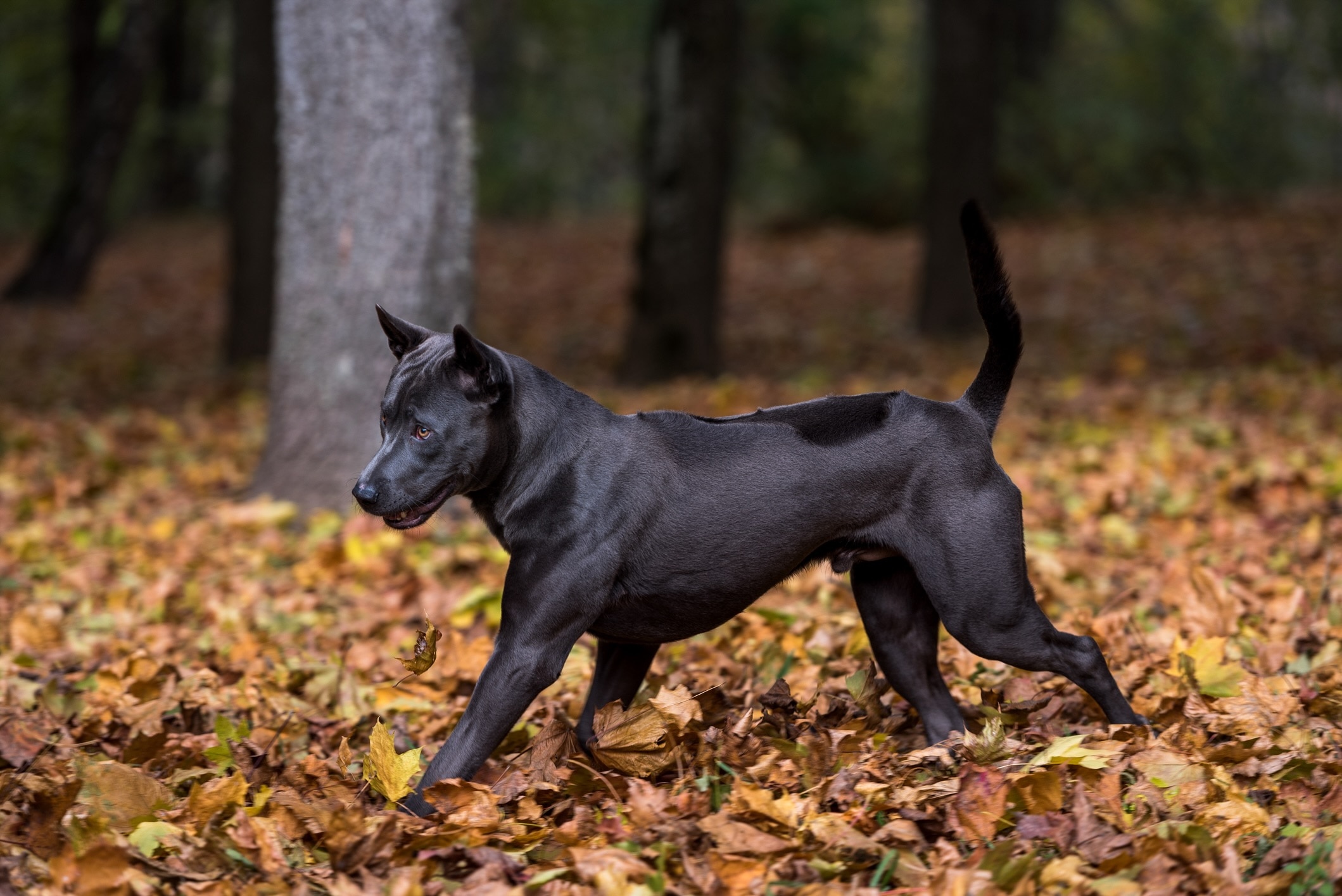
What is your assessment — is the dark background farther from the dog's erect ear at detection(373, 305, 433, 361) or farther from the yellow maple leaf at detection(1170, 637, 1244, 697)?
the dog's erect ear at detection(373, 305, 433, 361)

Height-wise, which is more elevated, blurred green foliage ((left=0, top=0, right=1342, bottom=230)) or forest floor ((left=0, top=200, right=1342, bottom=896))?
blurred green foliage ((left=0, top=0, right=1342, bottom=230))

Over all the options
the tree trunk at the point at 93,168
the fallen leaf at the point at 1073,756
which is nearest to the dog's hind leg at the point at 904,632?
the fallen leaf at the point at 1073,756

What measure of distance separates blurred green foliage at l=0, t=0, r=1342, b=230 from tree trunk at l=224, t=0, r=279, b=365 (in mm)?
8834

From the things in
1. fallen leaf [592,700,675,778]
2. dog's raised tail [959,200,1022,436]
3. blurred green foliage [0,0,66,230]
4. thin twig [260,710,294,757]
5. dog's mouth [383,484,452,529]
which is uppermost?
blurred green foliage [0,0,66,230]

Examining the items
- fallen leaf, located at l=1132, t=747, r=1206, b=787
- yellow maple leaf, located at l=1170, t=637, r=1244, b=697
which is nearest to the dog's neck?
fallen leaf, located at l=1132, t=747, r=1206, b=787

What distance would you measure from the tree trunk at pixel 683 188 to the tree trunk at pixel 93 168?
6.42m

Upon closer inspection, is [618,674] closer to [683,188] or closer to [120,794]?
[120,794]

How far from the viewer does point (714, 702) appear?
439 centimetres

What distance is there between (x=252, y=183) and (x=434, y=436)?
10878 millimetres

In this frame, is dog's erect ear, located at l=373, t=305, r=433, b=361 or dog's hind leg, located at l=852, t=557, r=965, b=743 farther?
dog's hind leg, located at l=852, t=557, r=965, b=743

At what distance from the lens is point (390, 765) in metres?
3.58

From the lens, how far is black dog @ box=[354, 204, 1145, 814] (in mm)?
3666

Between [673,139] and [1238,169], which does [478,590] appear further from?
[1238,169]

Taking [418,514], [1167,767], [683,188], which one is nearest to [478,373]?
[418,514]
